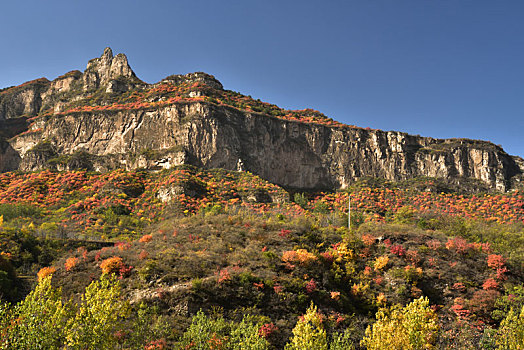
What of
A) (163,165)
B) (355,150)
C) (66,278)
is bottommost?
(66,278)

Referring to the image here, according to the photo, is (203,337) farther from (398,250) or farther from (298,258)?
(398,250)

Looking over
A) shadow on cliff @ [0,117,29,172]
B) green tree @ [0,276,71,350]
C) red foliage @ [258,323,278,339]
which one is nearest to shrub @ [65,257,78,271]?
green tree @ [0,276,71,350]

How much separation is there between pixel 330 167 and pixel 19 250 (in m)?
77.9

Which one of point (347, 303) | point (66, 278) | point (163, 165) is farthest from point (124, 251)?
point (163, 165)

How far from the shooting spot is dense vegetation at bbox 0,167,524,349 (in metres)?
15.3

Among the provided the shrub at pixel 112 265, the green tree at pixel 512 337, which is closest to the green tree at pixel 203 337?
the shrub at pixel 112 265

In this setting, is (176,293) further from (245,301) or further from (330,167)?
(330,167)

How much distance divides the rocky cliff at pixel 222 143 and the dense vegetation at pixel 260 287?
110 feet

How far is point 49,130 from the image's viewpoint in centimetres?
9469

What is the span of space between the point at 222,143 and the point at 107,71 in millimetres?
67212

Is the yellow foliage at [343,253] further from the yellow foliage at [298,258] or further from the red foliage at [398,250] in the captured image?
the red foliage at [398,250]

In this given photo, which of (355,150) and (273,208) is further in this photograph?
(355,150)

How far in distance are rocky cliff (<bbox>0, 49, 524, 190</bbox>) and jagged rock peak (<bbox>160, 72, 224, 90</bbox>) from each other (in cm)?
35

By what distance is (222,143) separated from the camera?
86000 mm
